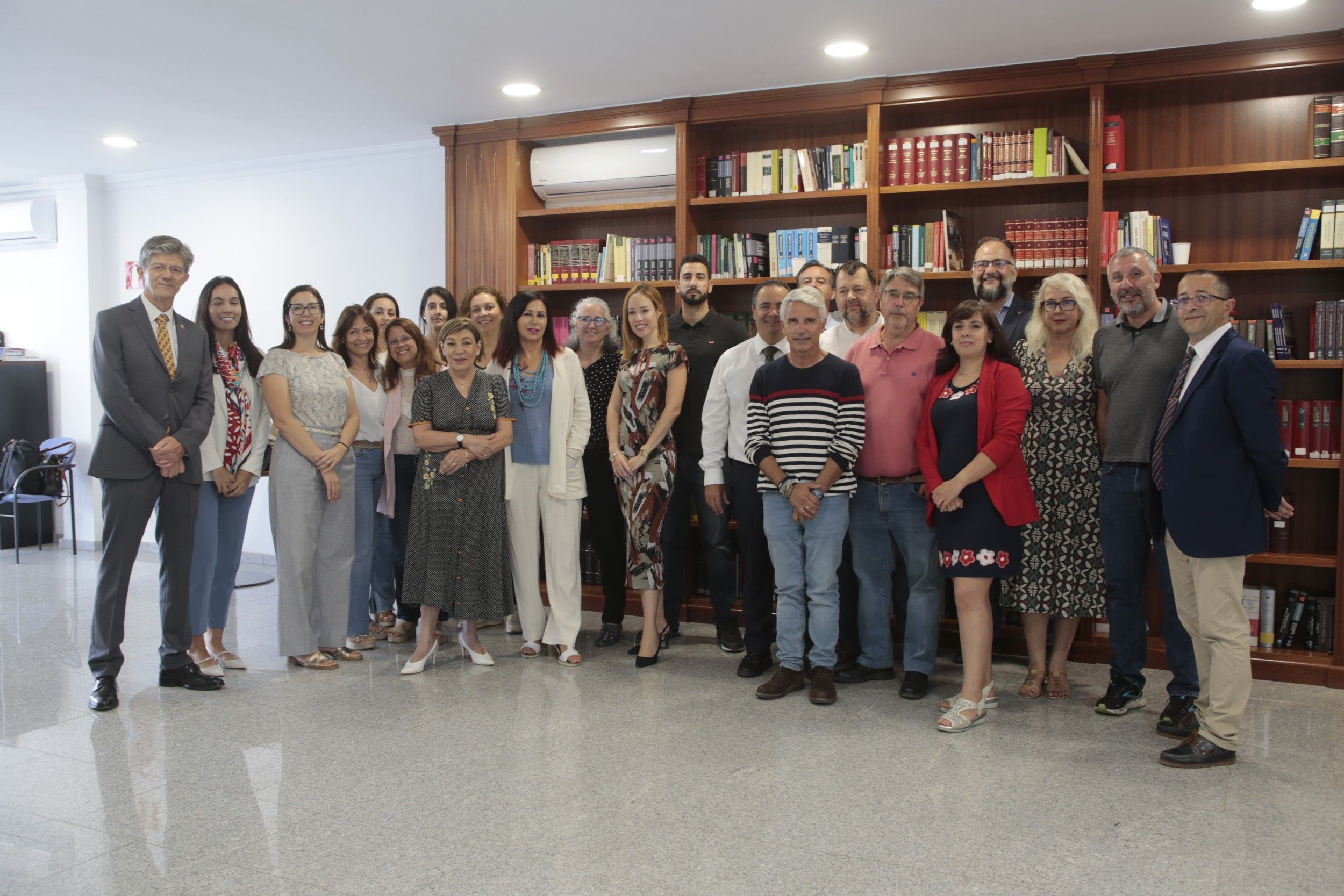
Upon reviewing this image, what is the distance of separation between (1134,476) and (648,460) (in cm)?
188

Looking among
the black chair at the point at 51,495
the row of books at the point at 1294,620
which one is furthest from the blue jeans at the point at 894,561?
the black chair at the point at 51,495

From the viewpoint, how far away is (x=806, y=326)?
3.64 meters

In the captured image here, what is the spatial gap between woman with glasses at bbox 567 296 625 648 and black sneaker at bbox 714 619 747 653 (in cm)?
49

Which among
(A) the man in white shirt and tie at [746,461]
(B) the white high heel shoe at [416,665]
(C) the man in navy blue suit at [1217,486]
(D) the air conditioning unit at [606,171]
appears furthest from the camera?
(D) the air conditioning unit at [606,171]

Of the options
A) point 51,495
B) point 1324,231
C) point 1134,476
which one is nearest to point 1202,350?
point 1134,476

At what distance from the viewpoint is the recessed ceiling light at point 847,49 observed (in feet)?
14.4

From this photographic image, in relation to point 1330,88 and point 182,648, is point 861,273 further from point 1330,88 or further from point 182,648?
point 182,648

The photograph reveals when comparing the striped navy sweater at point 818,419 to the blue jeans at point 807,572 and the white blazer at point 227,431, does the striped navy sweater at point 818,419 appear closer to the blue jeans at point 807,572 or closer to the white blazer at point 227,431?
the blue jeans at point 807,572

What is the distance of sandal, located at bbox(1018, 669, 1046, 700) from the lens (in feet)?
12.7

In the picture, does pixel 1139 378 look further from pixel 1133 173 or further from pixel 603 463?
pixel 603 463

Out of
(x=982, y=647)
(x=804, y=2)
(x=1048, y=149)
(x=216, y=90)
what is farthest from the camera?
(x=216, y=90)

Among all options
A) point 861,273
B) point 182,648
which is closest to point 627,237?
point 861,273

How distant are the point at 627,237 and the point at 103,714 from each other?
3478 millimetres

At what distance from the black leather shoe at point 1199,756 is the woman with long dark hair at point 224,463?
140 inches
